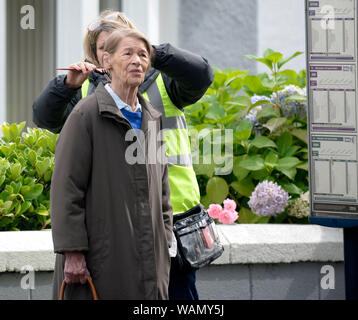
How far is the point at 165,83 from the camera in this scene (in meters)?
2.96

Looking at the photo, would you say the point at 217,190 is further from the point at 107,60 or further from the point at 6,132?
the point at 107,60

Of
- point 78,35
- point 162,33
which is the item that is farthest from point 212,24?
point 78,35

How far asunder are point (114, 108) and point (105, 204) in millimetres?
344

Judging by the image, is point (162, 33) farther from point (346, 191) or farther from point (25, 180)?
point (346, 191)

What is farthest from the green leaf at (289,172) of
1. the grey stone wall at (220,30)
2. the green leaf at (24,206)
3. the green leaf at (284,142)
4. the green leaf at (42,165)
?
the grey stone wall at (220,30)

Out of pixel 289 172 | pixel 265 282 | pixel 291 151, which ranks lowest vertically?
pixel 265 282

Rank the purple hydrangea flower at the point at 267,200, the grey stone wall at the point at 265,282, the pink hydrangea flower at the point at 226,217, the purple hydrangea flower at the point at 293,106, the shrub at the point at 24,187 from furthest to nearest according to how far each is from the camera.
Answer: the purple hydrangea flower at the point at 293,106, the purple hydrangea flower at the point at 267,200, the pink hydrangea flower at the point at 226,217, the shrub at the point at 24,187, the grey stone wall at the point at 265,282

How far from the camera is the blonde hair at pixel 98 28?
2.79 meters

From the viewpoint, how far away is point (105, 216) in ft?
8.23

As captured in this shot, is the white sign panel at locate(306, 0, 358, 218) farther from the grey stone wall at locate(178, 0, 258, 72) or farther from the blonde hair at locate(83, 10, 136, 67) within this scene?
the grey stone wall at locate(178, 0, 258, 72)

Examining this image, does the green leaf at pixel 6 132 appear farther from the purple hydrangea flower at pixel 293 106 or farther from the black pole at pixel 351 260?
the black pole at pixel 351 260

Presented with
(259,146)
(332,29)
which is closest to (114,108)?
(332,29)

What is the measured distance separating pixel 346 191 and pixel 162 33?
4289 mm

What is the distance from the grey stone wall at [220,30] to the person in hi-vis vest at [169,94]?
3798 millimetres
